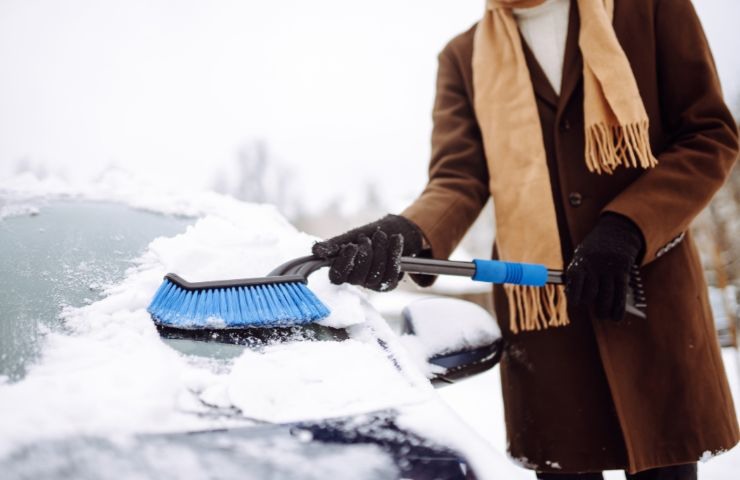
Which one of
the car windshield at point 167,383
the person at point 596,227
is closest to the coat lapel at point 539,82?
the person at point 596,227

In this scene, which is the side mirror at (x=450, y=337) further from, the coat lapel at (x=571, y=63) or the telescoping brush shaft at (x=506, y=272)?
the coat lapel at (x=571, y=63)

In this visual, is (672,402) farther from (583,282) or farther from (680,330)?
(583,282)

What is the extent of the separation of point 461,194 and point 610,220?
0.51 metres

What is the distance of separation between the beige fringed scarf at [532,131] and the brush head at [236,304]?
85 cm

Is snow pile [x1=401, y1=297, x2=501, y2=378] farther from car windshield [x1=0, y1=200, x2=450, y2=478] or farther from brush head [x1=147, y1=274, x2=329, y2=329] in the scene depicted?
brush head [x1=147, y1=274, x2=329, y2=329]

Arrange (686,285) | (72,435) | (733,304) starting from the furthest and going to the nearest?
(733,304)
(686,285)
(72,435)

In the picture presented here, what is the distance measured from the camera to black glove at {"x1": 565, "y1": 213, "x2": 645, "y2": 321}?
51.1 inches

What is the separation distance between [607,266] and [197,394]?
1.02 meters

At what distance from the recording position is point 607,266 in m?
1.29

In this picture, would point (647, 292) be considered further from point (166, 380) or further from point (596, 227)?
point (166, 380)

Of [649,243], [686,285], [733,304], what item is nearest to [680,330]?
[686,285]

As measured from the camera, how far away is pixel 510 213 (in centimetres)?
168

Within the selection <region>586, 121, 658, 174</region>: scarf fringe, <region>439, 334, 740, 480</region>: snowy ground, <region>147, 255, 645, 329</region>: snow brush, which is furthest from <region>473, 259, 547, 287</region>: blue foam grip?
<region>439, 334, 740, 480</region>: snowy ground

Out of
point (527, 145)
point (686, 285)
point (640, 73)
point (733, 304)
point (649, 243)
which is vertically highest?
point (640, 73)
